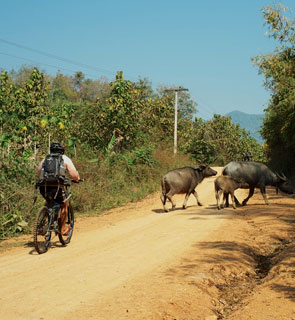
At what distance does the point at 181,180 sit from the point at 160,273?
8.49 meters

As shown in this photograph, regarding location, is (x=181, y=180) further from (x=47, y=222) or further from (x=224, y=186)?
(x=47, y=222)

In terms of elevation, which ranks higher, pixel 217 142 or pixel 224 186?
pixel 217 142

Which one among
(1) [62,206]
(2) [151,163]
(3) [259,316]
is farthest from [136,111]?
(3) [259,316]

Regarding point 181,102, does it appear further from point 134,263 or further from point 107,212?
point 134,263

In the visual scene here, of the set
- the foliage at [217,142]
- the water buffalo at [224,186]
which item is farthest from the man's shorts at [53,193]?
the foliage at [217,142]

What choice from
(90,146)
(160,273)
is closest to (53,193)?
(160,273)

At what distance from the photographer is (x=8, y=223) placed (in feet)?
38.5

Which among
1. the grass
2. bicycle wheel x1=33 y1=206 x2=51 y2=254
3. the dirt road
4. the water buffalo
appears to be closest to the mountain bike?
bicycle wheel x1=33 y1=206 x2=51 y2=254

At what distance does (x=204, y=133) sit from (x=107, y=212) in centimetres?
3795

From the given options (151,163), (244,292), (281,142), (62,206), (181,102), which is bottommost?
(244,292)

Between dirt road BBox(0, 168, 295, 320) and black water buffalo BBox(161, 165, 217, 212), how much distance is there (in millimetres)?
2640

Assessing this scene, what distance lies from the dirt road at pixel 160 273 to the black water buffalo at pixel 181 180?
2640 millimetres

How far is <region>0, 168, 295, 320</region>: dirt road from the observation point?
5.23 m

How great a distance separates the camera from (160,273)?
6.75 metres
